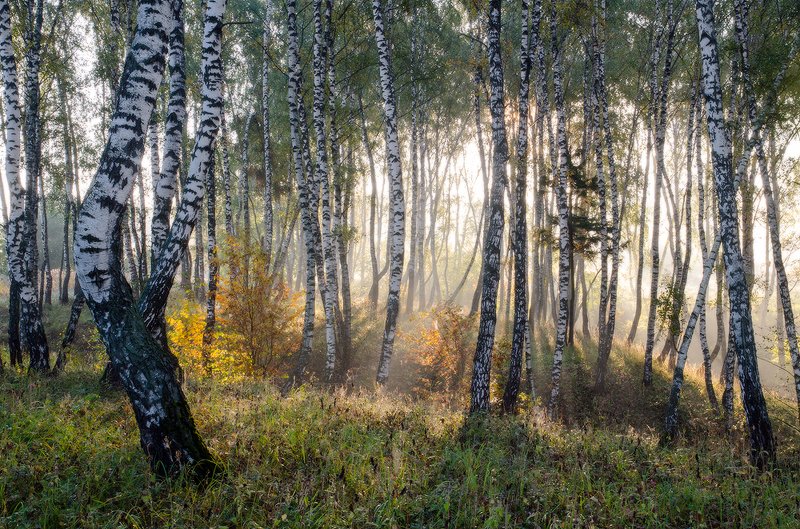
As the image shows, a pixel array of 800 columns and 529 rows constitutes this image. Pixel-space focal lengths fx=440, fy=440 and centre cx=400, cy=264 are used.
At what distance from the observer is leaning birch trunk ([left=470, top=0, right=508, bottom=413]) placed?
884cm

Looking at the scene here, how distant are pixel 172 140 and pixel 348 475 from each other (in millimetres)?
6192

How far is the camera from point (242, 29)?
21.3m

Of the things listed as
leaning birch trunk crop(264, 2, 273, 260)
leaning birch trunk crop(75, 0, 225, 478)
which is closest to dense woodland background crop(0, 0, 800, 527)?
leaning birch trunk crop(75, 0, 225, 478)

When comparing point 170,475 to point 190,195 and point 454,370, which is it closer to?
point 190,195

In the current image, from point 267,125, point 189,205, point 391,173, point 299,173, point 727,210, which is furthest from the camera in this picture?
point 267,125

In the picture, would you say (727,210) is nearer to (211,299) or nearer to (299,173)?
(299,173)

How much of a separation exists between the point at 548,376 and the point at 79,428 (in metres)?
15.3

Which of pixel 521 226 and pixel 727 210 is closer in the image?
pixel 727 210

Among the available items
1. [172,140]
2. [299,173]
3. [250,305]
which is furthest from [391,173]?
[172,140]

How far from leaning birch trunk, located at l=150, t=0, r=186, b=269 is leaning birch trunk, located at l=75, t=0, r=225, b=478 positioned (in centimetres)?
271

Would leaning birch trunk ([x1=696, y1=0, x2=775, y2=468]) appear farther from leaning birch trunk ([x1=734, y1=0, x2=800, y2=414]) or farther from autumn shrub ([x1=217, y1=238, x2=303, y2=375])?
autumn shrub ([x1=217, y1=238, x2=303, y2=375])

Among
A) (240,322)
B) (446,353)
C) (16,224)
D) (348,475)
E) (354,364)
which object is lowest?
(354,364)

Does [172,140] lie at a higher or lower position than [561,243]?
higher

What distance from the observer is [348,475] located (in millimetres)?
4590
